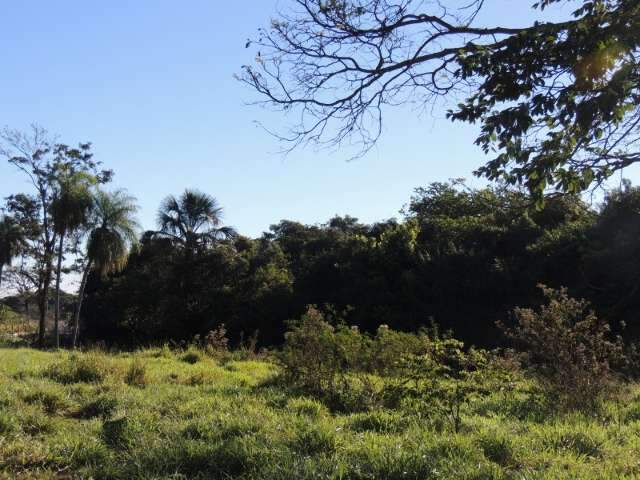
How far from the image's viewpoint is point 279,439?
4848 mm

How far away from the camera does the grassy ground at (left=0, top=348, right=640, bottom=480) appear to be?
13.6 feet

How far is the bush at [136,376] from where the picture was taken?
8516mm

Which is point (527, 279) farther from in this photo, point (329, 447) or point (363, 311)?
point (329, 447)

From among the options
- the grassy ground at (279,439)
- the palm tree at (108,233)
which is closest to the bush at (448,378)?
the grassy ground at (279,439)

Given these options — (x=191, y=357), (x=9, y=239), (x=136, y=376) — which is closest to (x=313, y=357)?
(x=136, y=376)

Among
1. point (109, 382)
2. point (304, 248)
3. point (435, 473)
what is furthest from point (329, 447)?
point (304, 248)

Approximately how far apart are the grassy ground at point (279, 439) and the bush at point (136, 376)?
0.87 metres

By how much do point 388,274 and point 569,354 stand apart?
1691cm

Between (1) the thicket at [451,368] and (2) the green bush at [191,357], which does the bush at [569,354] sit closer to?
(1) the thicket at [451,368]

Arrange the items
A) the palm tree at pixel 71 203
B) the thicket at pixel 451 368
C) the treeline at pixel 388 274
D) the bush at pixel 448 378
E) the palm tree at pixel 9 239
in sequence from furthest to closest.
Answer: the palm tree at pixel 9 239, the palm tree at pixel 71 203, the treeline at pixel 388 274, the thicket at pixel 451 368, the bush at pixel 448 378

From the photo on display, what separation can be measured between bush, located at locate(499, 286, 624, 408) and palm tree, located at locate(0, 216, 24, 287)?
87.6 ft

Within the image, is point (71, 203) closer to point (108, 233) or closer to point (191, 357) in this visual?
point (108, 233)

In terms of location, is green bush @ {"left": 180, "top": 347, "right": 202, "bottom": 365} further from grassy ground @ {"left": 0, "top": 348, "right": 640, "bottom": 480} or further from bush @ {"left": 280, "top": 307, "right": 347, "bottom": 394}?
grassy ground @ {"left": 0, "top": 348, "right": 640, "bottom": 480}

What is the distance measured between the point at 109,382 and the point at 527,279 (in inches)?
614
